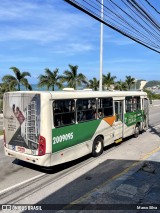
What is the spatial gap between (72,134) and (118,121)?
4020 mm

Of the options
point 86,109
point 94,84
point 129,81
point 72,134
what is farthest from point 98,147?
point 129,81

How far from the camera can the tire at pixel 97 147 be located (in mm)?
10992

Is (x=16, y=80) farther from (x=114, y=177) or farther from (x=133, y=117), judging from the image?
(x=114, y=177)

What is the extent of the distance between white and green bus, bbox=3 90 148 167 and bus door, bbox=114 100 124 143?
2.83ft

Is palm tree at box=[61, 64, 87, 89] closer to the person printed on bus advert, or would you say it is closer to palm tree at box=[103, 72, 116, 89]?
palm tree at box=[103, 72, 116, 89]

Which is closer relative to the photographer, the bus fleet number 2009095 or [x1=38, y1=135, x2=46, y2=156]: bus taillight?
[x1=38, y1=135, x2=46, y2=156]: bus taillight

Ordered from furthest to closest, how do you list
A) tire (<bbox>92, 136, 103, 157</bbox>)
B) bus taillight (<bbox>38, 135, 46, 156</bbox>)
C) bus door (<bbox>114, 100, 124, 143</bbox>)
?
bus door (<bbox>114, 100, 124, 143</bbox>) → tire (<bbox>92, 136, 103, 157</bbox>) → bus taillight (<bbox>38, 135, 46, 156</bbox>)

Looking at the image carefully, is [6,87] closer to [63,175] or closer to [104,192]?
[63,175]

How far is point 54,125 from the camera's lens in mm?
8672

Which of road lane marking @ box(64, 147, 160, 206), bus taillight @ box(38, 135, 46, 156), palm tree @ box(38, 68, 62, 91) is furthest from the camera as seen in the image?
palm tree @ box(38, 68, 62, 91)

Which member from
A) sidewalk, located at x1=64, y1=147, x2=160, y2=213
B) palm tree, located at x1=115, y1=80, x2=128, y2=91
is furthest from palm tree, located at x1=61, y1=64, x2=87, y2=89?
sidewalk, located at x1=64, y1=147, x2=160, y2=213

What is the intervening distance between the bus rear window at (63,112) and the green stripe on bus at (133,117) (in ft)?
15.7

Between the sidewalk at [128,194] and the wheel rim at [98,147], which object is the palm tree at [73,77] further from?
the sidewalk at [128,194]

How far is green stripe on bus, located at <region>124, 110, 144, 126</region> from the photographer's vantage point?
1375cm
